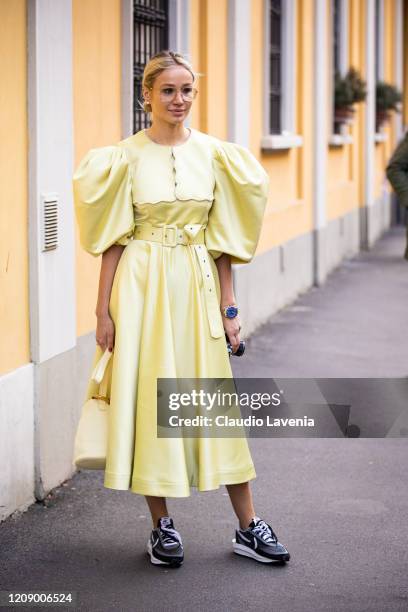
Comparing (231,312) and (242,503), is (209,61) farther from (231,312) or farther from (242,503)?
(242,503)

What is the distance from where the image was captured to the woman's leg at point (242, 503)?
4984mm

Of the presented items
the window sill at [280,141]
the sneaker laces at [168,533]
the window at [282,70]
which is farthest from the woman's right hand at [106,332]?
the window at [282,70]

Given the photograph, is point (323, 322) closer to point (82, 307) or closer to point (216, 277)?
point (82, 307)

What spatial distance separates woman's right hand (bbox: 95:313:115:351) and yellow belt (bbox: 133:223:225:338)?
0.33 metres

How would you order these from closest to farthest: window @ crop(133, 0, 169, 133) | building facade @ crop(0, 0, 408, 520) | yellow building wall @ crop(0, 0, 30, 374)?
1. yellow building wall @ crop(0, 0, 30, 374)
2. building facade @ crop(0, 0, 408, 520)
3. window @ crop(133, 0, 169, 133)

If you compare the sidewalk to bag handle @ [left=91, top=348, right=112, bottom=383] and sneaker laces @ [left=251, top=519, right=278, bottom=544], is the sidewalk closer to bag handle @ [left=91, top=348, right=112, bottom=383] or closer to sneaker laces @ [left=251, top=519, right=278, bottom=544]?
sneaker laces @ [left=251, top=519, right=278, bottom=544]

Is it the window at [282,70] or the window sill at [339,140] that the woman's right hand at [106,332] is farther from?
the window sill at [339,140]

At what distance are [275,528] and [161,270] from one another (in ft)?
4.45

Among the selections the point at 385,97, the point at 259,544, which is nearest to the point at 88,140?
the point at 259,544

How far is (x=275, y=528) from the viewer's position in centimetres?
544

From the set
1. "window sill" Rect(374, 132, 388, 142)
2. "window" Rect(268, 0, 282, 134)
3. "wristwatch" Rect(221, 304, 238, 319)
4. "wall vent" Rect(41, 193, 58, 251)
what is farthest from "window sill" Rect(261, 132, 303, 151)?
"window sill" Rect(374, 132, 388, 142)

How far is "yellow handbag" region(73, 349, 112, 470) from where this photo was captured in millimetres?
4777

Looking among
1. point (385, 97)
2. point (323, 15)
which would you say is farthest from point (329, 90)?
point (385, 97)

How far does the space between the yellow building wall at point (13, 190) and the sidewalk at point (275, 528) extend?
76cm
